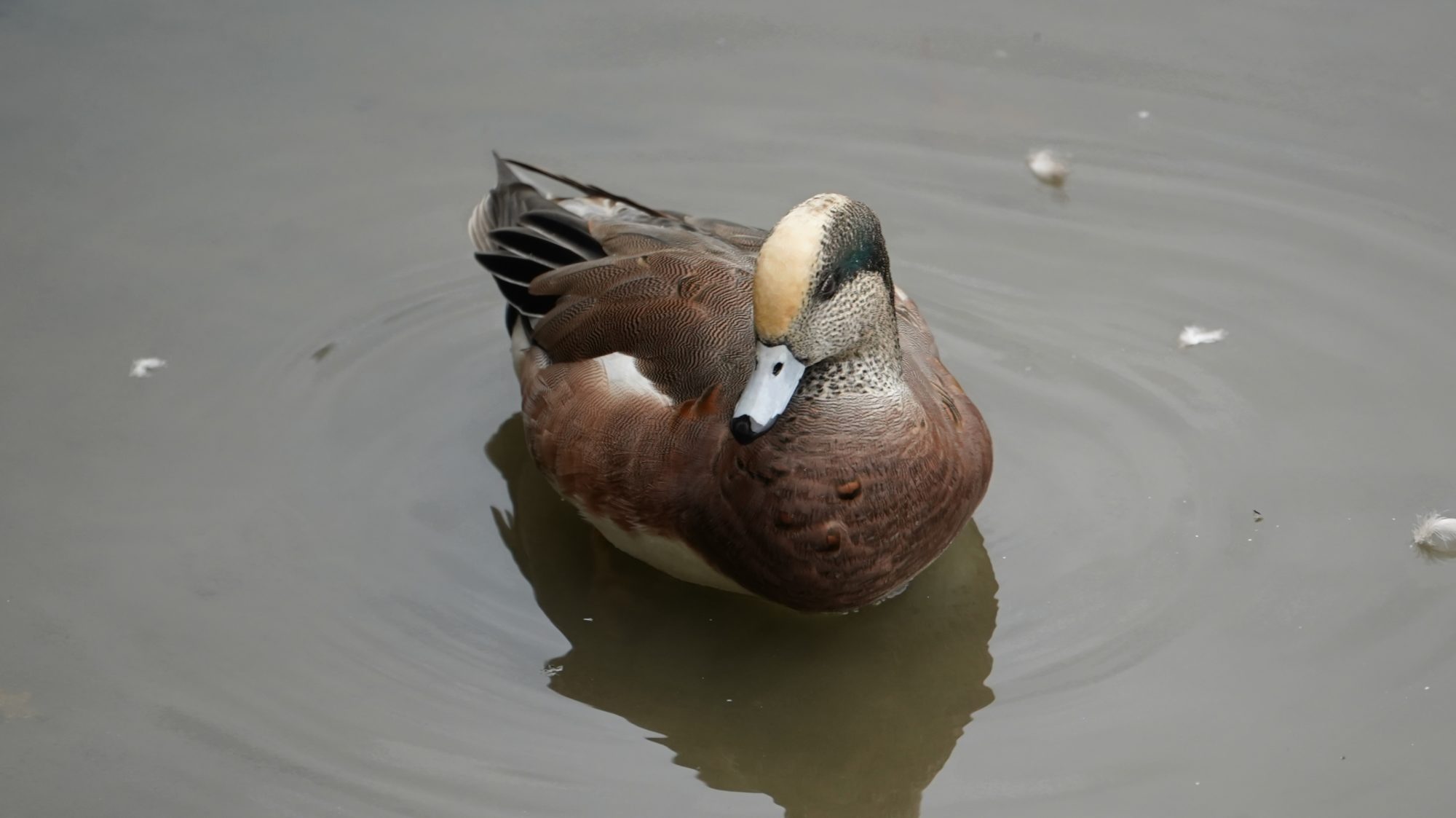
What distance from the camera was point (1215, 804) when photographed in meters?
3.38

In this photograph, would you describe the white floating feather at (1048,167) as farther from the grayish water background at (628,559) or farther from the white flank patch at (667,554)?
the white flank patch at (667,554)

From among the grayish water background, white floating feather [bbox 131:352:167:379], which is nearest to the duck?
the grayish water background

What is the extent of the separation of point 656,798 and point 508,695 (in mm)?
440

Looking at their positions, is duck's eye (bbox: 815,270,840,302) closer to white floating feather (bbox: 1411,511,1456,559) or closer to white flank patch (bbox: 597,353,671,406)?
white flank patch (bbox: 597,353,671,406)

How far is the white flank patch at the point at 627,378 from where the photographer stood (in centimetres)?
368

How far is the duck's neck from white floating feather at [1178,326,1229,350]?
1.52m

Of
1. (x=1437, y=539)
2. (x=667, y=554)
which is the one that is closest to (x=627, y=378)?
(x=667, y=554)

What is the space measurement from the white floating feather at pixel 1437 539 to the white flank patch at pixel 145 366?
3.45 meters

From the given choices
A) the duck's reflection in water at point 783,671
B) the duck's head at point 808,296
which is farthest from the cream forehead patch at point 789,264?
the duck's reflection in water at point 783,671

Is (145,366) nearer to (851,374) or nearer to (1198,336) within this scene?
(851,374)

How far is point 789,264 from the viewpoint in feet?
10.3

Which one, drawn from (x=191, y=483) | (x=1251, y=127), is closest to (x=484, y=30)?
(x=191, y=483)

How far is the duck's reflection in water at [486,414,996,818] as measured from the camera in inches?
139

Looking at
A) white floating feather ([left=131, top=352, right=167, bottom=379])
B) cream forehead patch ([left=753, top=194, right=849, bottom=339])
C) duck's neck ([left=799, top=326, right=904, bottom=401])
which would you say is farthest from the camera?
white floating feather ([left=131, top=352, right=167, bottom=379])
